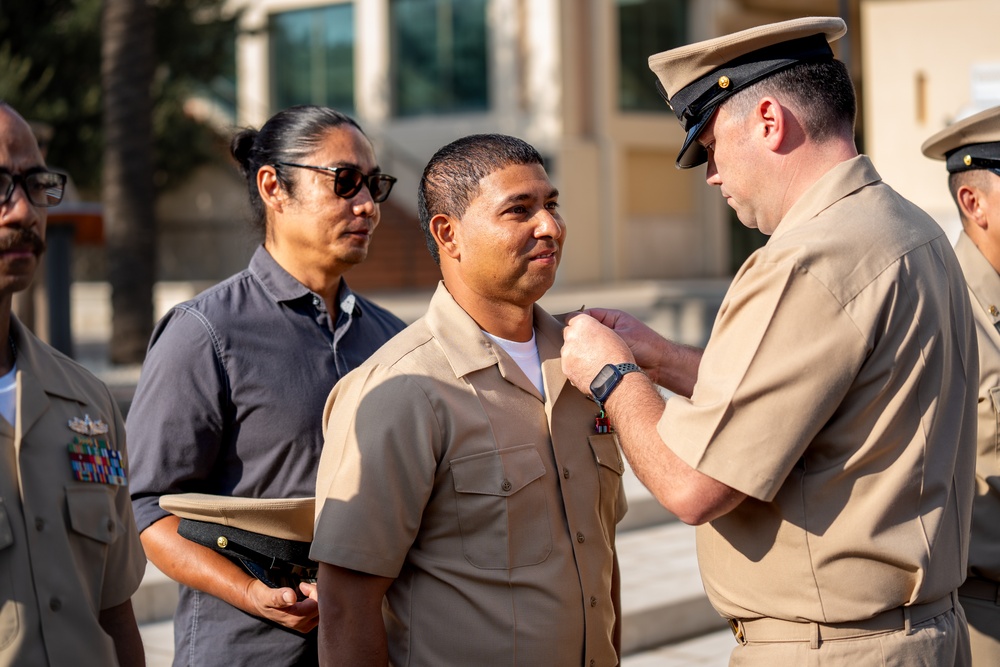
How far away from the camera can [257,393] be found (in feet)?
10.6

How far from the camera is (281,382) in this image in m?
3.26

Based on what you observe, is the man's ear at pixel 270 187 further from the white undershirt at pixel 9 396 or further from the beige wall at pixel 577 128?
the beige wall at pixel 577 128

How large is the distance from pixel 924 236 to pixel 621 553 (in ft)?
16.6

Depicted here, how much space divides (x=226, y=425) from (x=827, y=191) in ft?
5.27

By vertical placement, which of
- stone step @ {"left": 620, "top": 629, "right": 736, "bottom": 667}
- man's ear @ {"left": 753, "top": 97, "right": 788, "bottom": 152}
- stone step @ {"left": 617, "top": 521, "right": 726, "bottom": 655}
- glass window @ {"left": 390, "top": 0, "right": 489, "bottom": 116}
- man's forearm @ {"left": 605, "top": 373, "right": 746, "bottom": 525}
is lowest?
stone step @ {"left": 620, "top": 629, "right": 736, "bottom": 667}

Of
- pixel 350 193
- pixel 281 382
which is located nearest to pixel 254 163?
pixel 350 193

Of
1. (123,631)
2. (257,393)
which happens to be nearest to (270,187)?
(257,393)

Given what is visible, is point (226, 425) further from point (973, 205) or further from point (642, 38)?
point (642, 38)

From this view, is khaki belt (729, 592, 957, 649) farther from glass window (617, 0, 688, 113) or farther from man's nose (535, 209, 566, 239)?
glass window (617, 0, 688, 113)

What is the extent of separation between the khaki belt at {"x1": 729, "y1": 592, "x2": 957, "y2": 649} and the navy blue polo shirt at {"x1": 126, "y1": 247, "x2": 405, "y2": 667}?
1208 millimetres

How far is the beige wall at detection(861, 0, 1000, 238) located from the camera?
1181cm

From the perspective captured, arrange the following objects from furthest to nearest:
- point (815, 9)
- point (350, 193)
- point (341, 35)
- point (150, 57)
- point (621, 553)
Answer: point (341, 35) < point (815, 9) < point (150, 57) < point (621, 553) < point (350, 193)

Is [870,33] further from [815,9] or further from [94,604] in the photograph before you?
[815,9]

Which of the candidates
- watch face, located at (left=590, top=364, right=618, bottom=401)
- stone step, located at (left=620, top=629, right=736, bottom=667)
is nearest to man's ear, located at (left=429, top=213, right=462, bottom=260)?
watch face, located at (left=590, top=364, right=618, bottom=401)
